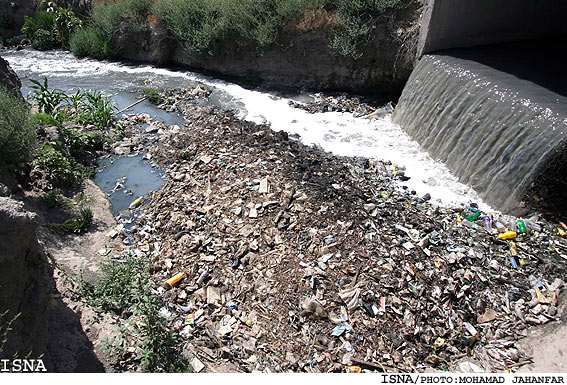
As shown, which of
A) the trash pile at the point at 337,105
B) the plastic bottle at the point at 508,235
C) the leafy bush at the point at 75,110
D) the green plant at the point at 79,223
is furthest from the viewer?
the trash pile at the point at 337,105

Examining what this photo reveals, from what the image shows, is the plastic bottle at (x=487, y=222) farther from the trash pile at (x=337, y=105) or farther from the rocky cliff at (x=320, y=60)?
the rocky cliff at (x=320, y=60)

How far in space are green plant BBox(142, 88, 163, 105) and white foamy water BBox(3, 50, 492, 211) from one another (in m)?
1.09

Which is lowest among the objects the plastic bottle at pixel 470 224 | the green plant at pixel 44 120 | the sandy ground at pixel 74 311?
the sandy ground at pixel 74 311

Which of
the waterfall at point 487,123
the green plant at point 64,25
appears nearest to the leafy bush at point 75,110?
the waterfall at point 487,123

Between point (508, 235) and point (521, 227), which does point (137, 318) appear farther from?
point (521, 227)

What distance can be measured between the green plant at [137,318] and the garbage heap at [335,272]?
12.4 inches

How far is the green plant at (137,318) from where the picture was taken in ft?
14.6

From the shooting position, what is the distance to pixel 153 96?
12.5m

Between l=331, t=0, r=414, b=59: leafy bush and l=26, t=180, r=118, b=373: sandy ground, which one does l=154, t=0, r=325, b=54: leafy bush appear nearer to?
l=331, t=0, r=414, b=59: leafy bush

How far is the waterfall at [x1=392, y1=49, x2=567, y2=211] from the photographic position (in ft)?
22.4

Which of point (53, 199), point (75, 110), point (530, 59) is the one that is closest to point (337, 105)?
point (530, 59)

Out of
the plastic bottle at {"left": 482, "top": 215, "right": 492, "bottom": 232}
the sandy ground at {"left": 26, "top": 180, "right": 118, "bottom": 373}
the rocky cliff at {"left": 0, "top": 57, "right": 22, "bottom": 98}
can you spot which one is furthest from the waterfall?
the rocky cliff at {"left": 0, "top": 57, "right": 22, "bottom": 98}

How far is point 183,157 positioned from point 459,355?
6.79m

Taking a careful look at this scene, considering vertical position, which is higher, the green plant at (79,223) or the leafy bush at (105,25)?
the leafy bush at (105,25)
